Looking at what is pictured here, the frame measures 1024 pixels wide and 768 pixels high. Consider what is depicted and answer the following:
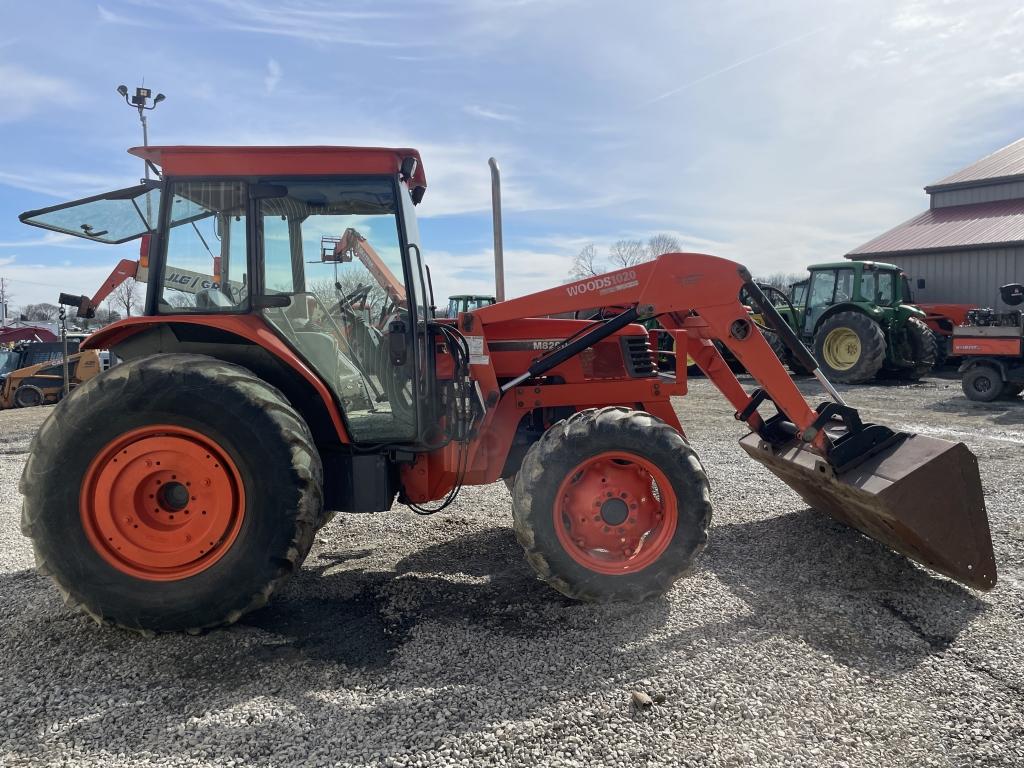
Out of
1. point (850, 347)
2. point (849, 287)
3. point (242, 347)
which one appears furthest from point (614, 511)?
point (849, 287)

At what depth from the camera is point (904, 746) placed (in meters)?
2.48

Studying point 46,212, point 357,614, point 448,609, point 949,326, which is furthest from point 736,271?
point 949,326

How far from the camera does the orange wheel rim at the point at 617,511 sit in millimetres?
3639

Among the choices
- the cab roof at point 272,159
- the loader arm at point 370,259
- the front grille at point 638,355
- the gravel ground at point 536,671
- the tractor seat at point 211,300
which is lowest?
the gravel ground at point 536,671

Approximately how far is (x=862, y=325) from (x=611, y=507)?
12.4 meters

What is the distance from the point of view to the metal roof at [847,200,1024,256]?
2238 centimetres

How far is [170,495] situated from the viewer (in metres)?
3.30

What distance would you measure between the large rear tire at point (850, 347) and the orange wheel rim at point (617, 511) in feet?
39.7

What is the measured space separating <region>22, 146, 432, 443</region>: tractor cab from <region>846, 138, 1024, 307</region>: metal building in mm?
21023

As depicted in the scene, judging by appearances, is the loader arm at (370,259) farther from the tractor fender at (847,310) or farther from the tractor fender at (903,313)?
the tractor fender at (903,313)

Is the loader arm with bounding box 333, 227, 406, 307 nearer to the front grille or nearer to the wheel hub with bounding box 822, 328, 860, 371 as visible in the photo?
the front grille

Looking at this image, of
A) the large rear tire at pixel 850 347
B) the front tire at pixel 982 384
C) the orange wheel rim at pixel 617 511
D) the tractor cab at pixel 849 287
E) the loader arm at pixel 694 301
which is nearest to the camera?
the orange wheel rim at pixel 617 511

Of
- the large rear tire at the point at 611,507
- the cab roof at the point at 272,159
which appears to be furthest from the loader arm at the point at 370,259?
the large rear tire at the point at 611,507

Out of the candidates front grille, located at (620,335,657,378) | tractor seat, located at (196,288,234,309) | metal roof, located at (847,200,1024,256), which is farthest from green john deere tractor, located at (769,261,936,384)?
tractor seat, located at (196,288,234,309)
